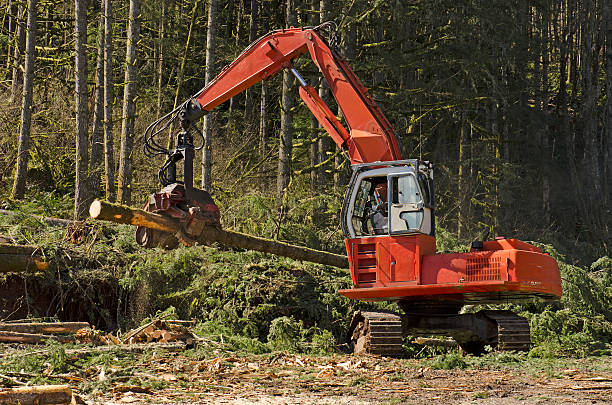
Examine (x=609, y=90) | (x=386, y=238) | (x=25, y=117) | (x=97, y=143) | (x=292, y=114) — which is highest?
(x=609, y=90)

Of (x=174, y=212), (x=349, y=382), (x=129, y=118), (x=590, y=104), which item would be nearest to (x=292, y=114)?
(x=129, y=118)

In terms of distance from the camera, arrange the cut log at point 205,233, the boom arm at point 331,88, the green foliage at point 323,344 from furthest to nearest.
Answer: the boom arm at point 331,88 → the green foliage at point 323,344 → the cut log at point 205,233

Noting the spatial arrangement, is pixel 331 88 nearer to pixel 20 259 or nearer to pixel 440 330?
pixel 440 330

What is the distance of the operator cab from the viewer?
1046 centimetres

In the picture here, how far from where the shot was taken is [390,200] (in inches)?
414

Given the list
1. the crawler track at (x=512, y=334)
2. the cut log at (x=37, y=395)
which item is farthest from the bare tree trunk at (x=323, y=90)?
the cut log at (x=37, y=395)

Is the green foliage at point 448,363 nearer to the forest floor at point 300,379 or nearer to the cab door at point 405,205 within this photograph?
the forest floor at point 300,379

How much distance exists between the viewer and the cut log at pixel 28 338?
9.85 meters

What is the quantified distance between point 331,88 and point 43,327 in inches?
215

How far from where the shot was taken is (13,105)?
22078 millimetres

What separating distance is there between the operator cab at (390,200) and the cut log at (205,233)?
1.66 m

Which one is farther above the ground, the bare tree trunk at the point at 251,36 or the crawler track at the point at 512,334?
the bare tree trunk at the point at 251,36

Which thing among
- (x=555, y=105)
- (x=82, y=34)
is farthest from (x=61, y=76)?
(x=555, y=105)

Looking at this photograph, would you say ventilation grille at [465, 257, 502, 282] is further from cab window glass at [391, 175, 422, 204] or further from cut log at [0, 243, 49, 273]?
cut log at [0, 243, 49, 273]
